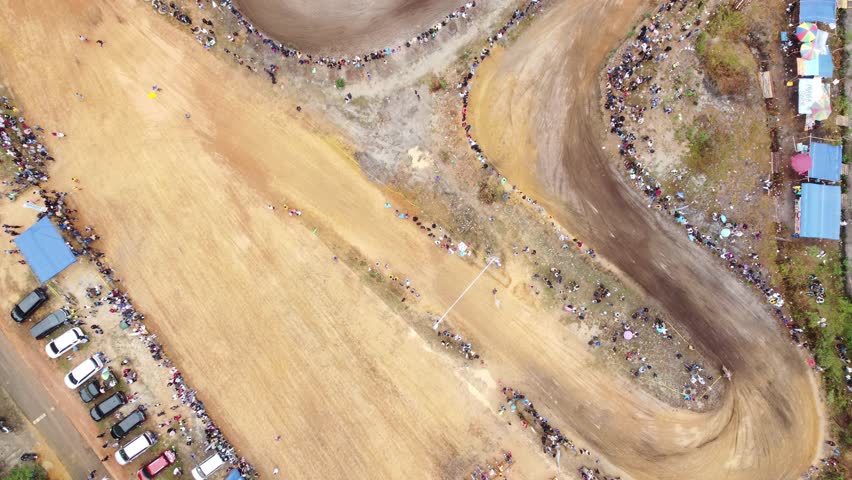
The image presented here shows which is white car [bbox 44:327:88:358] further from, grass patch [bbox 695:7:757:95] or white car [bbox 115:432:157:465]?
grass patch [bbox 695:7:757:95]

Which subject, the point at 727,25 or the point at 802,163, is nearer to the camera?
the point at 802,163

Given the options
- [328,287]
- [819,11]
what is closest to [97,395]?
[328,287]

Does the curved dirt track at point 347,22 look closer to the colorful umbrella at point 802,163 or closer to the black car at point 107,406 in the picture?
the colorful umbrella at point 802,163

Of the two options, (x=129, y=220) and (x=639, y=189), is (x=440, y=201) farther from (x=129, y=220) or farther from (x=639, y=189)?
(x=129, y=220)

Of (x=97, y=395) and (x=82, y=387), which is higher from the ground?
(x=82, y=387)

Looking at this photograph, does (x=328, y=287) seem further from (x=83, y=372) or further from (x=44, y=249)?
(x=44, y=249)

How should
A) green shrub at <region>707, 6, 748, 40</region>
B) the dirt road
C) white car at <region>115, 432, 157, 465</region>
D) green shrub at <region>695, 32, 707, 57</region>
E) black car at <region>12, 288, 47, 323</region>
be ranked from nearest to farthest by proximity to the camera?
white car at <region>115, 432, 157, 465</region> < black car at <region>12, 288, 47, 323</region> < the dirt road < green shrub at <region>695, 32, 707, 57</region> < green shrub at <region>707, 6, 748, 40</region>

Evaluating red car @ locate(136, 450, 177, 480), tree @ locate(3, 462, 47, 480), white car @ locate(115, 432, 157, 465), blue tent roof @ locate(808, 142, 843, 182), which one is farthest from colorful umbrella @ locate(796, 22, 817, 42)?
tree @ locate(3, 462, 47, 480)
